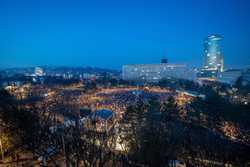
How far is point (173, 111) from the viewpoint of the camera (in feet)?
94.6

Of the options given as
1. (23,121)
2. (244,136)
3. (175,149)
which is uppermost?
(23,121)

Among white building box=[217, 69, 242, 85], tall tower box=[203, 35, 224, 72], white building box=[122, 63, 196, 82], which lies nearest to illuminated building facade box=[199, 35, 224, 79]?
tall tower box=[203, 35, 224, 72]

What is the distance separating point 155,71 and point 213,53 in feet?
217

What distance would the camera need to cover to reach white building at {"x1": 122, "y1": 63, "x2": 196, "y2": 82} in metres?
99.1

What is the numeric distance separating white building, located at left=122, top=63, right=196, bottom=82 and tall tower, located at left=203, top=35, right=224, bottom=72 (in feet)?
160

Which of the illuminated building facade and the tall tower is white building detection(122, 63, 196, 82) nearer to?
the illuminated building facade

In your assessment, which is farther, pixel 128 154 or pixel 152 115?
pixel 152 115

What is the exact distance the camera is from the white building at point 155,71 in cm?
9912

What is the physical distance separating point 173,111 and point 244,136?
8149 mm

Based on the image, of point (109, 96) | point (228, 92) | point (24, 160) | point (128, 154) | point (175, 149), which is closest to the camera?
point (24, 160)

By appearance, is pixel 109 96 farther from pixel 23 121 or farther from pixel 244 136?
pixel 23 121

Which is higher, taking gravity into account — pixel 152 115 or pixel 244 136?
pixel 152 115

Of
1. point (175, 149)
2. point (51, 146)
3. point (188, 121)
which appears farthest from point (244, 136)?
point (51, 146)

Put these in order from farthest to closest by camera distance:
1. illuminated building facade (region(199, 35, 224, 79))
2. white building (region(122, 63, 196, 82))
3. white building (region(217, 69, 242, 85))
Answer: illuminated building facade (region(199, 35, 224, 79)) < white building (region(217, 69, 242, 85)) < white building (region(122, 63, 196, 82))
